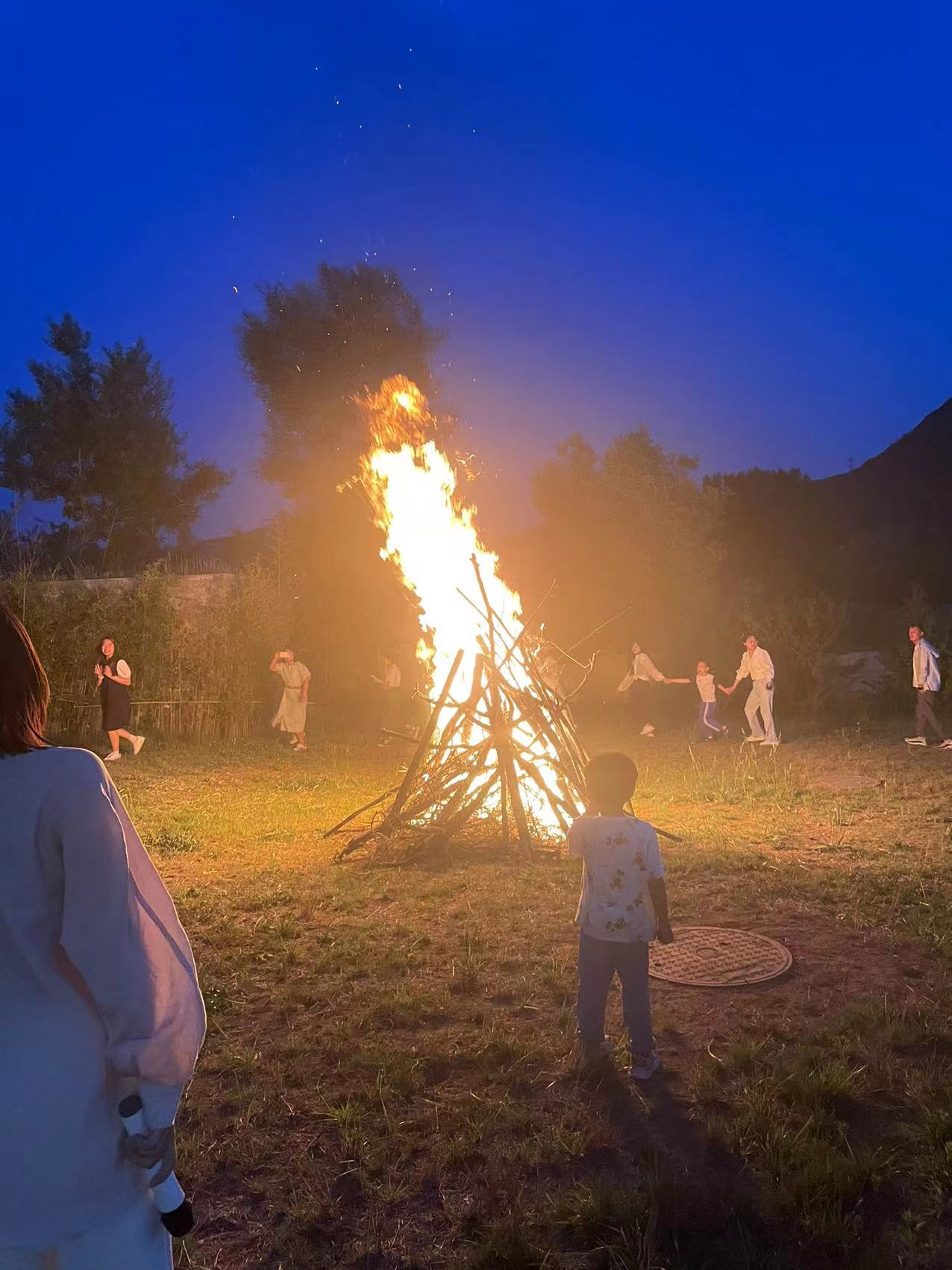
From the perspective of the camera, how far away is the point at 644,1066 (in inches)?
170

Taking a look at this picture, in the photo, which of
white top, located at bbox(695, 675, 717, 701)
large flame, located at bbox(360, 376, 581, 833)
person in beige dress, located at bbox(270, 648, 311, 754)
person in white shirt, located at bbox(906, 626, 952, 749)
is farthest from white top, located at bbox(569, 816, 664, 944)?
person in beige dress, located at bbox(270, 648, 311, 754)

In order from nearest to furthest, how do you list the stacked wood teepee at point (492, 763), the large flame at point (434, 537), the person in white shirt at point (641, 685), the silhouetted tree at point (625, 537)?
the stacked wood teepee at point (492, 763) → the large flame at point (434, 537) → the person in white shirt at point (641, 685) → the silhouetted tree at point (625, 537)

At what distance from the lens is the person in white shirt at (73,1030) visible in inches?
69.1

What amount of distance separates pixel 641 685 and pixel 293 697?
8.30m

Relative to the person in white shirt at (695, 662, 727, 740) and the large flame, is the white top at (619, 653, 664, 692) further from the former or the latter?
the large flame

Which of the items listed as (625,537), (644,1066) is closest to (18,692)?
(644,1066)

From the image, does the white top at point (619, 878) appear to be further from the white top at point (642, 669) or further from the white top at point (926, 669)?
the white top at point (642, 669)

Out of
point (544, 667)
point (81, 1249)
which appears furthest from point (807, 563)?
point (81, 1249)

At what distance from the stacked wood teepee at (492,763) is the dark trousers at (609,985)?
4451 mm

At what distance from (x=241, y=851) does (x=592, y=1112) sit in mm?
6013

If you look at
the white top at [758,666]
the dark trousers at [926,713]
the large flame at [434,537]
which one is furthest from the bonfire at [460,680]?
the dark trousers at [926,713]

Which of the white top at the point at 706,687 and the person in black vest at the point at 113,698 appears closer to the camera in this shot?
the person in black vest at the point at 113,698

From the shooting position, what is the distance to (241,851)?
9.30 metres

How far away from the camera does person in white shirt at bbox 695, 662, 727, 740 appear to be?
16.9 m
